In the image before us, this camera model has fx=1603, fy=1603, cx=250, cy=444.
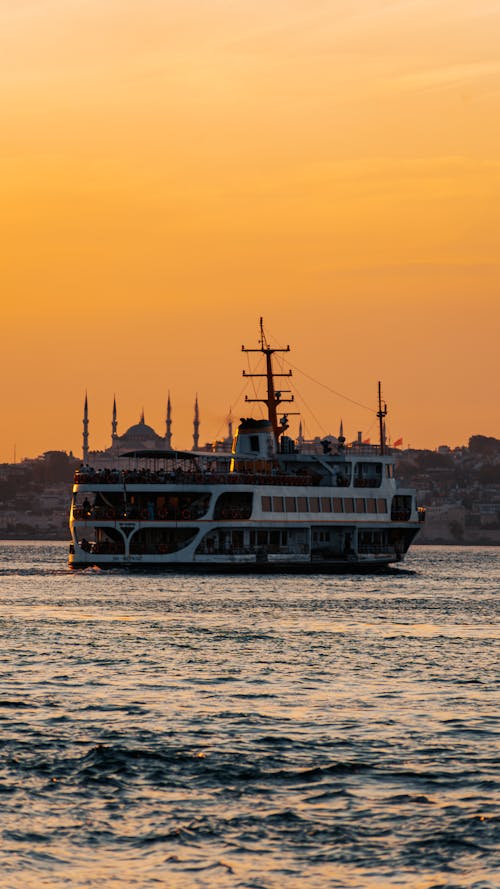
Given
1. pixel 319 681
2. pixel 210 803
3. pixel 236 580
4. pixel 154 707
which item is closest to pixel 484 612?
pixel 236 580

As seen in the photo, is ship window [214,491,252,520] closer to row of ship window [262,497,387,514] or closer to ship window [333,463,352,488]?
row of ship window [262,497,387,514]

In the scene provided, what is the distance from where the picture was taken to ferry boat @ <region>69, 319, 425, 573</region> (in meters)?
82.8

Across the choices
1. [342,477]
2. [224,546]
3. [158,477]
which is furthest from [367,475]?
[158,477]

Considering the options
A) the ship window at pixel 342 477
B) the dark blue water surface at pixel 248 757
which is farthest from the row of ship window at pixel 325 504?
the dark blue water surface at pixel 248 757

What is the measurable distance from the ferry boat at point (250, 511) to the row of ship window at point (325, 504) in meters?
0.06

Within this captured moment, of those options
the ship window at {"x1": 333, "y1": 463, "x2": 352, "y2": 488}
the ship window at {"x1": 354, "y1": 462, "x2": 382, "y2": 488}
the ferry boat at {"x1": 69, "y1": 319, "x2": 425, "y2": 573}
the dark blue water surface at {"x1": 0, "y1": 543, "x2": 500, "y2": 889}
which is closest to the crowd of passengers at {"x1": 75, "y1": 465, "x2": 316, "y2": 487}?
the ferry boat at {"x1": 69, "y1": 319, "x2": 425, "y2": 573}

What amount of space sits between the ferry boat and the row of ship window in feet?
0.19

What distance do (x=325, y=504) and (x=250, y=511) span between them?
6252 mm

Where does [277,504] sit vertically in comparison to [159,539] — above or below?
above

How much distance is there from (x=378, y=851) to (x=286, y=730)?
903 centimetres

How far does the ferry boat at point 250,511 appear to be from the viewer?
A: 8281 cm

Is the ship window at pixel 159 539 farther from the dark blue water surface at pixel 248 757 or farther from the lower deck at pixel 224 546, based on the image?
the dark blue water surface at pixel 248 757

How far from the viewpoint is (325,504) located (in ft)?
294

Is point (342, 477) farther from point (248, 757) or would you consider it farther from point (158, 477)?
point (248, 757)
